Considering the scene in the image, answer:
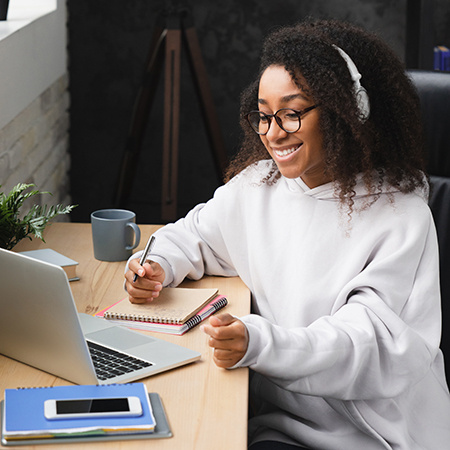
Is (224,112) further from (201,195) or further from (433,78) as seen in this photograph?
(433,78)

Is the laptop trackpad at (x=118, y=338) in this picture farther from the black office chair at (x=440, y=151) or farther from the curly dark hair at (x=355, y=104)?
the black office chair at (x=440, y=151)

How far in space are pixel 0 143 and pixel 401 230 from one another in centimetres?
115

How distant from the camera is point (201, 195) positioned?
10.8 feet

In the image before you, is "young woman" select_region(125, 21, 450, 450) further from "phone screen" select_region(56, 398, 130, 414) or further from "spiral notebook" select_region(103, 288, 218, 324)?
"phone screen" select_region(56, 398, 130, 414)

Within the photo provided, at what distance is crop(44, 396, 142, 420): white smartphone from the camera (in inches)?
34.5

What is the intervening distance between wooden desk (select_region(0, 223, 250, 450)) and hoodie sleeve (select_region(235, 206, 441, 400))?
0.20 feet

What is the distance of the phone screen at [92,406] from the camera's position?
887mm

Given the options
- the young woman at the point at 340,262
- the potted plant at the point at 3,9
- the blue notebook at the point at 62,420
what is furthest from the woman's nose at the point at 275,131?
the potted plant at the point at 3,9

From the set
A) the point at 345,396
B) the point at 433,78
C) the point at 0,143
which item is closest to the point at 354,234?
the point at 345,396

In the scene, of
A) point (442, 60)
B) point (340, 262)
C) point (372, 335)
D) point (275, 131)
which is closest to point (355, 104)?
point (275, 131)

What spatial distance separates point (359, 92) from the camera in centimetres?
121

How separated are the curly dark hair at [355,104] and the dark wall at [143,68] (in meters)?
1.84

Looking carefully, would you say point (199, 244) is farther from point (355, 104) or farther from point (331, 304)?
point (355, 104)

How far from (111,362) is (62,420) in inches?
7.1
